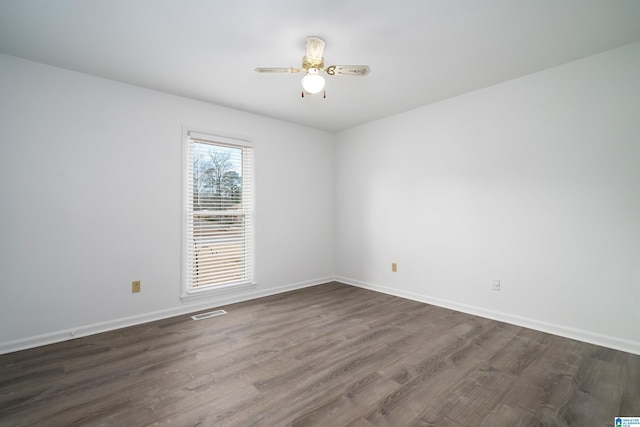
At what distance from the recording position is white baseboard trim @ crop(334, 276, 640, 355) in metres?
2.47

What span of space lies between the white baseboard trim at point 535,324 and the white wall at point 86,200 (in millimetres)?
2537

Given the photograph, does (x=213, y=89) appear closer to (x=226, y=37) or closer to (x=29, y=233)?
(x=226, y=37)

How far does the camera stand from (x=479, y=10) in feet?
6.66

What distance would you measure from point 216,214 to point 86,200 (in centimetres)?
131

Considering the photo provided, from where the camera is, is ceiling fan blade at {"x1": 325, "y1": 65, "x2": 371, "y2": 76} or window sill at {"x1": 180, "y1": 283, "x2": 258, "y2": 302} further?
window sill at {"x1": 180, "y1": 283, "x2": 258, "y2": 302}

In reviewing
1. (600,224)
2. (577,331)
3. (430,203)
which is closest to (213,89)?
(430,203)

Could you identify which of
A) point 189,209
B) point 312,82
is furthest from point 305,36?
point 189,209

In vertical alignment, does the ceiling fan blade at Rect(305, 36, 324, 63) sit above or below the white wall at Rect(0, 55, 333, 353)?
above

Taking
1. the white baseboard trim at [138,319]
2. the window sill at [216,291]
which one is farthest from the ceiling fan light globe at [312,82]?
the white baseboard trim at [138,319]

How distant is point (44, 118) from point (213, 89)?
154 centimetres

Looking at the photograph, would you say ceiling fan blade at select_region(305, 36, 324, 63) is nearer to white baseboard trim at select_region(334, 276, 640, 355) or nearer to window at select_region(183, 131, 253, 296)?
window at select_region(183, 131, 253, 296)

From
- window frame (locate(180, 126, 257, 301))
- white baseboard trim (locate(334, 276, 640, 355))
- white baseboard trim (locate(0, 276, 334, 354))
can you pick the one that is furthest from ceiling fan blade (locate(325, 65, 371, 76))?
white baseboard trim (locate(0, 276, 334, 354))

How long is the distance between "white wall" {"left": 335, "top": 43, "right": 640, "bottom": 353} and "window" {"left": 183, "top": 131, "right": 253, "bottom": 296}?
1.96 metres

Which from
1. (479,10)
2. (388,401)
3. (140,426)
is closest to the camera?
(140,426)
